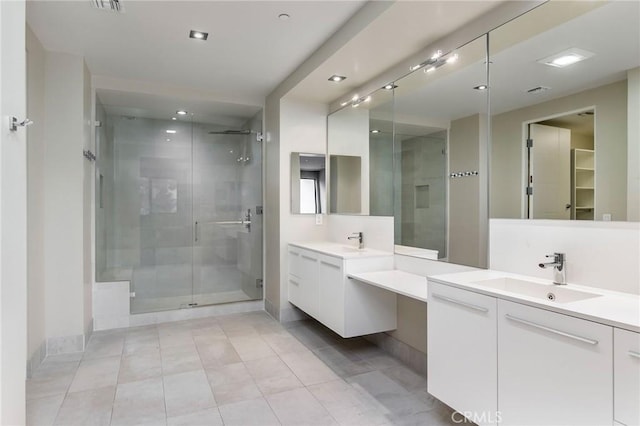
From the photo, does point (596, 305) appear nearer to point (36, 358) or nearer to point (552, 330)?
point (552, 330)

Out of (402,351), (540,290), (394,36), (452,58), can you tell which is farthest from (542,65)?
(402,351)

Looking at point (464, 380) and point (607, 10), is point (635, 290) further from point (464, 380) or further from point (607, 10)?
point (607, 10)

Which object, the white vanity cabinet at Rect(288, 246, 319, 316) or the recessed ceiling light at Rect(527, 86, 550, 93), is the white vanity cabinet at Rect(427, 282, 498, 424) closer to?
the recessed ceiling light at Rect(527, 86, 550, 93)

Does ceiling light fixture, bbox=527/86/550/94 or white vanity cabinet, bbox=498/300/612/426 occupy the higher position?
ceiling light fixture, bbox=527/86/550/94

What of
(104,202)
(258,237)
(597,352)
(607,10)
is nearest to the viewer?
(597,352)

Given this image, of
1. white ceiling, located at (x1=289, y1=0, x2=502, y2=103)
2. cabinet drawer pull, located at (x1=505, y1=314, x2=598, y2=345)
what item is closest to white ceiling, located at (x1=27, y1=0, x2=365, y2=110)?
white ceiling, located at (x1=289, y1=0, x2=502, y2=103)

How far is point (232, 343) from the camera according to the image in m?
3.48

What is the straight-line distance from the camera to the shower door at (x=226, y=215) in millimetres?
4641

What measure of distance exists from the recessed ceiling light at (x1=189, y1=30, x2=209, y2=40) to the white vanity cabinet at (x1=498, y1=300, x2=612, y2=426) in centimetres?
273

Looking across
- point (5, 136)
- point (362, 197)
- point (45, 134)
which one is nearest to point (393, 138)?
point (362, 197)

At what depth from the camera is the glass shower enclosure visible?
4.20m

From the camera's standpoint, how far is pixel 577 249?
1824 millimetres

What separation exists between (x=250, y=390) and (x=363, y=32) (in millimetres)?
2573

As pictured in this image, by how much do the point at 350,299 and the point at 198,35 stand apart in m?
2.39
